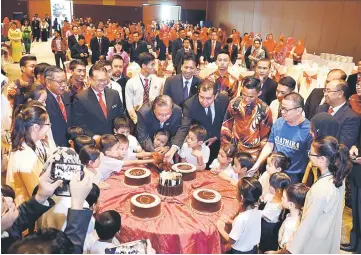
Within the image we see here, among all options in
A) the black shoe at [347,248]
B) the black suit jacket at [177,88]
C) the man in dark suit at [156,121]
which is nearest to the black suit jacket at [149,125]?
the man in dark suit at [156,121]

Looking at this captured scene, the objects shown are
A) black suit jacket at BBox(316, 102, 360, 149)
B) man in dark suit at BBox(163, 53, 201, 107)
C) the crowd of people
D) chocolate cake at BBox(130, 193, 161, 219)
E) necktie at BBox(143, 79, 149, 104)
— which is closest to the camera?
the crowd of people

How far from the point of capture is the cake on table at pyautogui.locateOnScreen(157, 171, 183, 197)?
96.2 inches

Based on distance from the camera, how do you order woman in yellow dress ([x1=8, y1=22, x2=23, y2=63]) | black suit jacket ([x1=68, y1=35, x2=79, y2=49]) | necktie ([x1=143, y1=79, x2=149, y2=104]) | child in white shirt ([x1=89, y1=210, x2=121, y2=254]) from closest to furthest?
child in white shirt ([x1=89, y1=210, x2=121, y2=254])
necktie ([x1=143, y1=79, x2=149, y2=104])
black suit jacket ([x1=68, y1=35, x2=79, y2=49])
woman in yellow dress ([x1=8, y1=22, x2=23, y2=63])

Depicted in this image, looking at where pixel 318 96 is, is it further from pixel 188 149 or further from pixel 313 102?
pixel 188 149

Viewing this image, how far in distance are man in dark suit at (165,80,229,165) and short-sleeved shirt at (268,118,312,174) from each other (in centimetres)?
70

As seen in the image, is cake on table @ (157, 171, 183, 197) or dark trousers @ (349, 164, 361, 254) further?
dark trousers @ (349, 164, 361, 254)

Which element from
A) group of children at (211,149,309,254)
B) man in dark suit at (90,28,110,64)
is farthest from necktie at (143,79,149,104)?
man in dark suit at (90,28,110,64)

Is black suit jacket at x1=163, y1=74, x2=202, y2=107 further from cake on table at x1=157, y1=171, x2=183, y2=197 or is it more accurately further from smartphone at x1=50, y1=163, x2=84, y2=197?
smartphone at x1=50, y1=163, x2=84, y2=197

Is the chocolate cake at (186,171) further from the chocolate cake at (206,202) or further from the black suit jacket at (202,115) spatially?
the black suit jacket at (202,115)

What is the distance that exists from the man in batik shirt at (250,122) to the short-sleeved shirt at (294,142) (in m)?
0.25

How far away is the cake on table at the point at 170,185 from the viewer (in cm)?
244

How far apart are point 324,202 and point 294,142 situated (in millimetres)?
886

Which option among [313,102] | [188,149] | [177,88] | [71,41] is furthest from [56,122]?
[71,41]

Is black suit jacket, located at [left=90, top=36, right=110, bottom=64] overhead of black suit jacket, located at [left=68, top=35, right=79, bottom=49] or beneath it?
beneath
